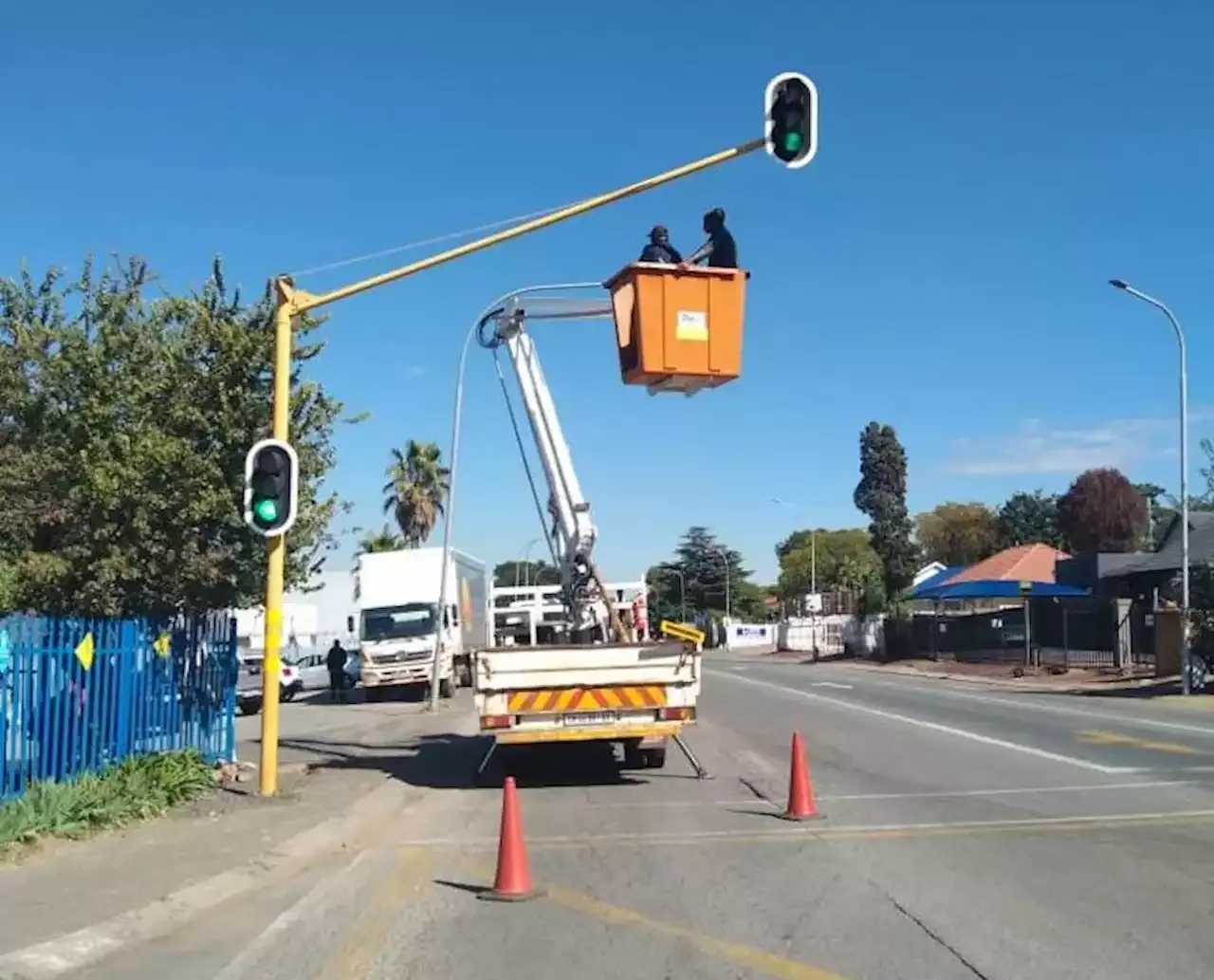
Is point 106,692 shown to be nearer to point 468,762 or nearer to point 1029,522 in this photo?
point 468,762

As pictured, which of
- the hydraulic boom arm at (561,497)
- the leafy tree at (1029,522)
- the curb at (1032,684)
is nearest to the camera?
the hydraulic boom arm at (561,497)

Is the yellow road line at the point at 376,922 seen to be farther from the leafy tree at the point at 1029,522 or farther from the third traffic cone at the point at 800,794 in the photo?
the leafy tree at the point at 1029,522

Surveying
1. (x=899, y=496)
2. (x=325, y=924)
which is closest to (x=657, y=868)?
(x=325, y=924)

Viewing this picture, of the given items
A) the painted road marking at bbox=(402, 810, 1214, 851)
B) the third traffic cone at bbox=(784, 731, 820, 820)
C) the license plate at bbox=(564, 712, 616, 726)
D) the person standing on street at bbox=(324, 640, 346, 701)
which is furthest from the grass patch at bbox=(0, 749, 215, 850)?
the person standing on street at bbox=(324, 640, 346, 701)

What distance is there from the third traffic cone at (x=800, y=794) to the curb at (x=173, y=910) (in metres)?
4.07

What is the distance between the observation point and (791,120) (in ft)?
40.8

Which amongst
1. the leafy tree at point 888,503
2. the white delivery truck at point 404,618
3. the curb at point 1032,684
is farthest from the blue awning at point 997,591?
the white delivery truck at point 404,618

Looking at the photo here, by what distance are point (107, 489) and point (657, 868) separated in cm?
747

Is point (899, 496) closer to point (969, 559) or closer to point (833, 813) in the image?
point (969, 559)

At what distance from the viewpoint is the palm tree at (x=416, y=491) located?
68.5 meters

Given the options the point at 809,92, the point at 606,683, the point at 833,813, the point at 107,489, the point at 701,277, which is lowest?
the point at 833,813

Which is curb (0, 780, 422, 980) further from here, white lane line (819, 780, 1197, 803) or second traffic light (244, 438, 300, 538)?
white lane line (819, 780, 1197, 803)

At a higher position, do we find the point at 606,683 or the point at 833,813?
the point at 606,683

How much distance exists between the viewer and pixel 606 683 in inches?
588
